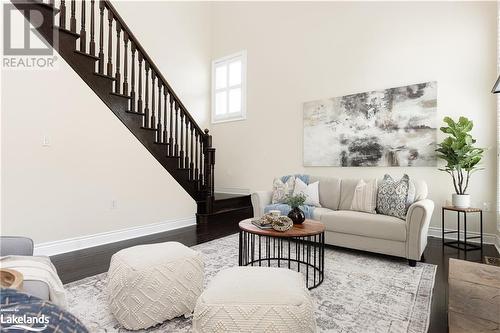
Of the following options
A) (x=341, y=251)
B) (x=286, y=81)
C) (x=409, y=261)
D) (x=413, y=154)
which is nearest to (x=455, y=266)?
(x=409, y=261)

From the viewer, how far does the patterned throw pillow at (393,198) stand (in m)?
3.05

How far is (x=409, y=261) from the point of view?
2.79 metres

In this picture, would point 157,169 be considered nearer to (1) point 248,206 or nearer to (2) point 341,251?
(1) point 248,206

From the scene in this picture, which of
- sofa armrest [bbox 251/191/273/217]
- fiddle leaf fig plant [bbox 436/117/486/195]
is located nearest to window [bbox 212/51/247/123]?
sofa armrest [bbox 251/191/273/217]

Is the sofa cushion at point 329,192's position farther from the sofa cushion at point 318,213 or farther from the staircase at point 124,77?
the staircase at point 124,77

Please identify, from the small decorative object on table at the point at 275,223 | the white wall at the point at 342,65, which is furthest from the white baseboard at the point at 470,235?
the small decorative object on table at the point at 275,223

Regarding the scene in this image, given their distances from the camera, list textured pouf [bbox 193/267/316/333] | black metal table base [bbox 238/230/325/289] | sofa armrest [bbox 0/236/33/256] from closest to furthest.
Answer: textured pouf [bbox 193/267/316/333], sofa armrest [bbox 0/236/33/256], black metal table base [bbox 238/230/325/289]

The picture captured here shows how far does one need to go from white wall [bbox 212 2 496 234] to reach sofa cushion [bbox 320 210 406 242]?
1.40 m

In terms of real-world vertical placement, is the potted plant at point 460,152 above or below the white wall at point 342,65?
below

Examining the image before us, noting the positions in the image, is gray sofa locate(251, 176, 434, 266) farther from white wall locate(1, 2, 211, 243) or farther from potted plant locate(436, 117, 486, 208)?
white wall locate(1, 2, 211, 243)

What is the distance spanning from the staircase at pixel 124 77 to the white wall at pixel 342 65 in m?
1.26

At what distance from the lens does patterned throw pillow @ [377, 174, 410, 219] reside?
3.05m

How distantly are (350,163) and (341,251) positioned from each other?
5.60 feet

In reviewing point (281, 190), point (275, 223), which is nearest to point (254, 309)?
point (275, 223)
